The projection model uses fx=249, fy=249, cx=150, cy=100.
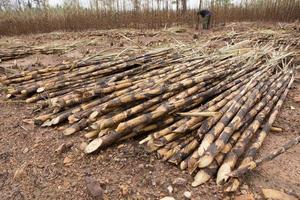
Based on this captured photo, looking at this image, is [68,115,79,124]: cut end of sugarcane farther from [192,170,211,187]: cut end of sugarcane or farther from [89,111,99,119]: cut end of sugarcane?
[192,170,211,187]: cut end of sugarcane

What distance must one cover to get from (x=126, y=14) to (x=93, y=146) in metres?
8.78

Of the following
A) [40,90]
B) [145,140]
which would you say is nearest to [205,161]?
[145,140]

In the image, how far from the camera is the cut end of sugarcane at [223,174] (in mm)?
1498

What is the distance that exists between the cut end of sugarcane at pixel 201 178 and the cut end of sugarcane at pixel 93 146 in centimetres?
73

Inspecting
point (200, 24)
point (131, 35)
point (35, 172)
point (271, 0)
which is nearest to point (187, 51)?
point (35, 172)

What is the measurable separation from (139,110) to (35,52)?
441 cm

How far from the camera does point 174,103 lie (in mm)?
2010

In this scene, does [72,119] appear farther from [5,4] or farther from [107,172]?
[5,4]

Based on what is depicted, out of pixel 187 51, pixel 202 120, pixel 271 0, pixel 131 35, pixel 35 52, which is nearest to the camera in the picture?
pixel 202 120

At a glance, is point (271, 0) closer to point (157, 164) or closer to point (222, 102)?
point (222, 102)

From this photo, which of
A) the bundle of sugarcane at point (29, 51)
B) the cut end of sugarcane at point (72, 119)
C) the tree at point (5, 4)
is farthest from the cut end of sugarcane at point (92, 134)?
the tree at point (5, 4)

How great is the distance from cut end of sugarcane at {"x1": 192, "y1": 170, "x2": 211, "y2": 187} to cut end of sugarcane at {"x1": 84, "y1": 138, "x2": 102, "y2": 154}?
0.73 meters

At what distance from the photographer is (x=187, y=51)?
3.83m

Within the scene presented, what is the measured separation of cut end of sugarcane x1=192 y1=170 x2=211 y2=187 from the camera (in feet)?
5.00
